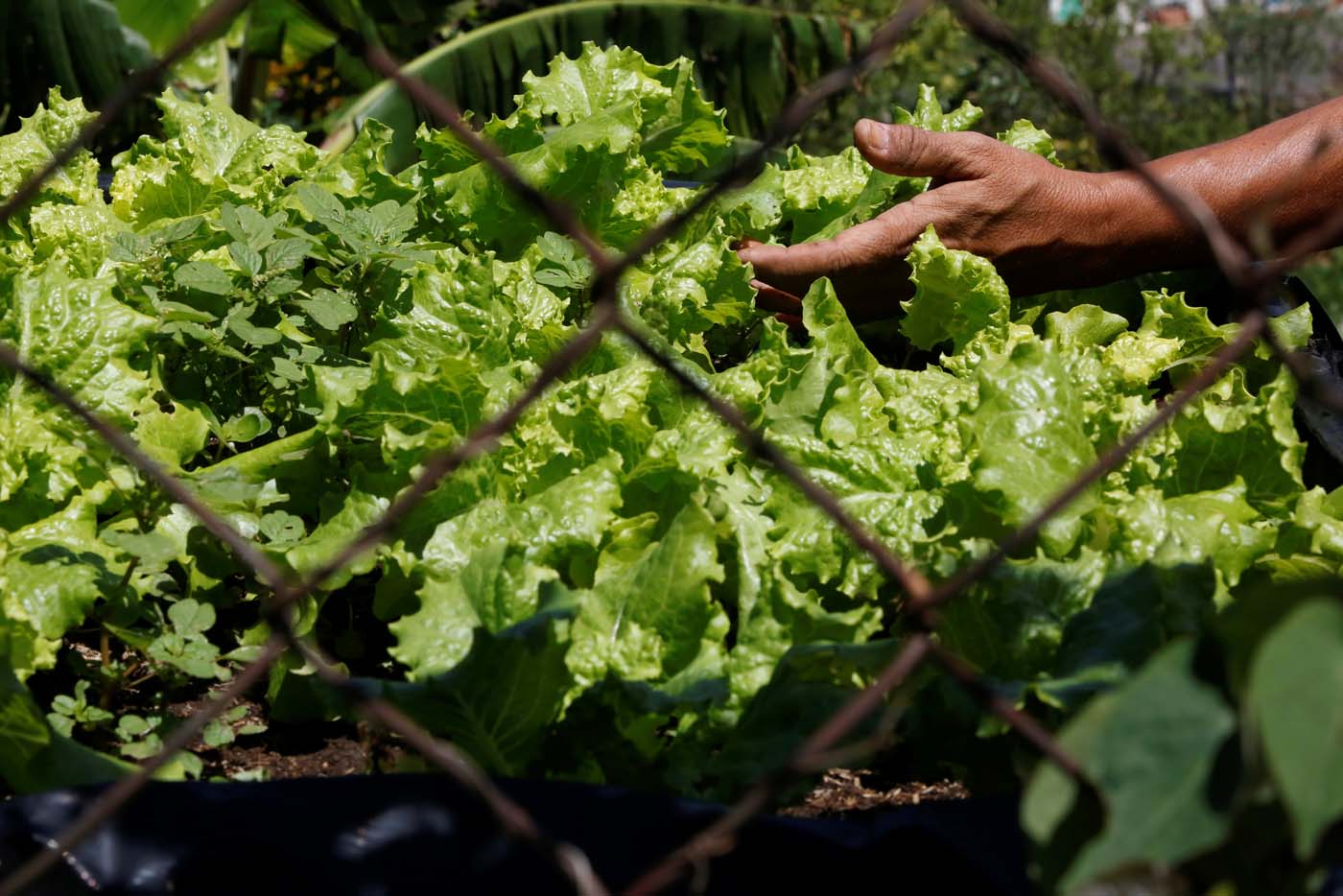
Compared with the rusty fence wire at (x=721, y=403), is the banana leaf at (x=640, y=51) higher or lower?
higher

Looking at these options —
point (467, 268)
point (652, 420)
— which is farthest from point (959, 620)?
point (467, 268)

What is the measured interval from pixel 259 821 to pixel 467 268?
93 cm

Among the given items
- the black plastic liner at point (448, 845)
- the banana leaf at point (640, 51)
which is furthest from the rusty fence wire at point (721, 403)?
the banana leaf at point (640, 51)

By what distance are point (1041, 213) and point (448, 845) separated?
155 centimetres

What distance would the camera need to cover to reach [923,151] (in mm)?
2102

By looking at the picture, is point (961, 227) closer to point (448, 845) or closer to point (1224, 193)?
point (1224, 193)

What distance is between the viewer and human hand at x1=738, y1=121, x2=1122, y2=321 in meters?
2.09

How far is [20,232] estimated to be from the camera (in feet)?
6.50

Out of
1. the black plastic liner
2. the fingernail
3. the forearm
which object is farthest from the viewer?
the forearm

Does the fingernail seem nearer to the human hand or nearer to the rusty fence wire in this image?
the human hand

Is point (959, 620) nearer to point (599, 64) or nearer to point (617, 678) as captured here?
point (617, 678)

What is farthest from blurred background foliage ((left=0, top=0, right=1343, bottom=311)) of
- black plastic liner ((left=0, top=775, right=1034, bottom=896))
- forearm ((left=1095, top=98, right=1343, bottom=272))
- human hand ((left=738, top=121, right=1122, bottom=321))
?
black plastic liner ((left=0, top=775, right=1034, bottom=896))

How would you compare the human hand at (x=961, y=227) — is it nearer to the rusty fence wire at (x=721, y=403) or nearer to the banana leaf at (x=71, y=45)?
the rusty fence wire at (x=721, y=403)

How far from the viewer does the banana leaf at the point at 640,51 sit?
184 inches
